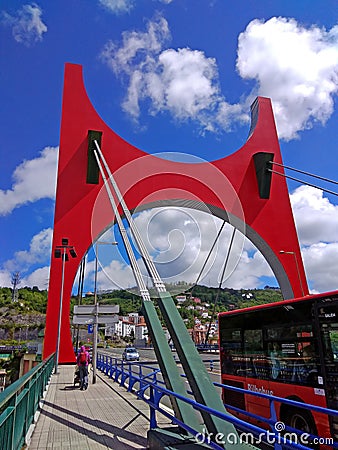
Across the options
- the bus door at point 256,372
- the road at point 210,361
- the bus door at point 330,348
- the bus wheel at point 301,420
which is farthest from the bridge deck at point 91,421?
the road at point 210,361

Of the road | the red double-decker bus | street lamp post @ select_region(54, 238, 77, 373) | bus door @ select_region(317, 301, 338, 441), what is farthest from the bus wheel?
street lamp post @ select_region(54, 238, 77, 373)

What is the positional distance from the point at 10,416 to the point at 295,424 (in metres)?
3.36

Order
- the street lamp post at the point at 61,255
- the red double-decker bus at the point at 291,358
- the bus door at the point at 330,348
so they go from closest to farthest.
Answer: the bus door at the point at 330,348 < the red double-decker bus at the point at 291,358 < the street lamp post at the point at 61,255

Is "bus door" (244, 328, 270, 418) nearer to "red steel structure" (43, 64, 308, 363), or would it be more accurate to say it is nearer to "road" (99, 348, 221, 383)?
"road" (99, 348, 221, 383)

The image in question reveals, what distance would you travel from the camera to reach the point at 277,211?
14.3m

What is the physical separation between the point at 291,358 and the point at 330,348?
71 centimetres

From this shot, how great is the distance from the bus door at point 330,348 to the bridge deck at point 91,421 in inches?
82.6

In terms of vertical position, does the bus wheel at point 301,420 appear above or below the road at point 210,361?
above

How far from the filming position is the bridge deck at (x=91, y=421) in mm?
4410

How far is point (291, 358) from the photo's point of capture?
4895 mm

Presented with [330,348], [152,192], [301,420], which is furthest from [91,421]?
[152,192]

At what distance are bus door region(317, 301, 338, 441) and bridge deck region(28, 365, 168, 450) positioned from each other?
6.89ft

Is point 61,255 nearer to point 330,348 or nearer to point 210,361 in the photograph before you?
point 210,361

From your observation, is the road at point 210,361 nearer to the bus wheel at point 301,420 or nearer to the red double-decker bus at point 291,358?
the red double-decker bus at point 291,358
